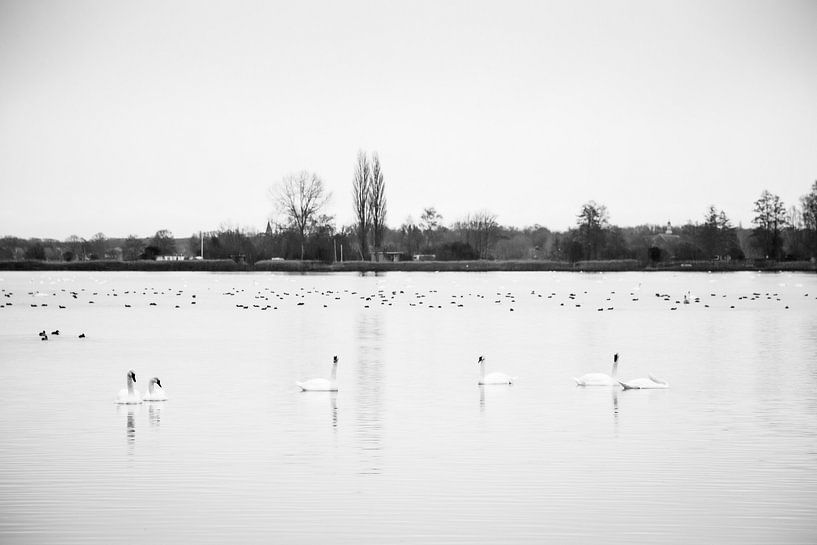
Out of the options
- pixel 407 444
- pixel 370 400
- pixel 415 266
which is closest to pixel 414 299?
pixel 370 400

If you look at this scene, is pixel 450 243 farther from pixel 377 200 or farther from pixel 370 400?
pixel 370 400

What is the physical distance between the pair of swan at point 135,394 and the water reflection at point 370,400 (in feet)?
10.1

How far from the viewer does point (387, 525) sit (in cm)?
912

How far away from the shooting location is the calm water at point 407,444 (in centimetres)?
921

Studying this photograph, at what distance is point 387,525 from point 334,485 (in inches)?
61.6

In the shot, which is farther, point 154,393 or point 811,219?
point 811,219

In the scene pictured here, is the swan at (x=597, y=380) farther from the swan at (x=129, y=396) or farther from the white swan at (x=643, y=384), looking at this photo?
the swan at (x=129, y=396)

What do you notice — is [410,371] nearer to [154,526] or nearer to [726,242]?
[154,526]

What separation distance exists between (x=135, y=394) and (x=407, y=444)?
16.8 ft

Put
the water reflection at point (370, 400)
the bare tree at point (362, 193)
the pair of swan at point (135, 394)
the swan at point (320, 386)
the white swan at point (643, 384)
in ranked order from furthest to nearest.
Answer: the bare tree at point (362, 193), the white swan at point (643, 384), the swan at point (320, 386), the pair of swan at point (135, 394), the water reflection at point (370, 400)

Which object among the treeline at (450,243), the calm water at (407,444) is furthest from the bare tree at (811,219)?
the calm water at (407,444)

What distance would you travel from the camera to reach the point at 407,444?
42.1 ft

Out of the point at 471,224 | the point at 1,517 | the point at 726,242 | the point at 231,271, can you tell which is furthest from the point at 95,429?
the point at 471,224

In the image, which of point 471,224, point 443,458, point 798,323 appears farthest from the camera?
point 471,224
